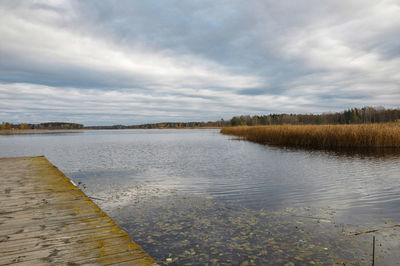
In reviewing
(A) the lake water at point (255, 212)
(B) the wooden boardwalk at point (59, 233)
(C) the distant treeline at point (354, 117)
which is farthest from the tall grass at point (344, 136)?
(C) the distant treeline at point (354, 117)

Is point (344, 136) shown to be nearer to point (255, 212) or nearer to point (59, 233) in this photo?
point (255, 212)

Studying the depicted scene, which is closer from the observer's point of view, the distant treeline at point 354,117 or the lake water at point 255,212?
the lake water at point 255,212

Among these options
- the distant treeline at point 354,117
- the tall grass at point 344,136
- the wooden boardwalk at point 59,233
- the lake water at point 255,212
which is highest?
the distant treeline at point 354,117

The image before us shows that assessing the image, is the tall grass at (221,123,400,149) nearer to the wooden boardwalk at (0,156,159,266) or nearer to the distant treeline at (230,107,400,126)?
the wooden boardwalk at (0,156,159,266)

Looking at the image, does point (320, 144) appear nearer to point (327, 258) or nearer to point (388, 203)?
point (388, 203)

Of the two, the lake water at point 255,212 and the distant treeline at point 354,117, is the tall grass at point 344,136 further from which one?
the distant treeline at point 354,117

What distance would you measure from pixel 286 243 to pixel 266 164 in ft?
35.8

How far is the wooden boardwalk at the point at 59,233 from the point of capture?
3338 millimetres

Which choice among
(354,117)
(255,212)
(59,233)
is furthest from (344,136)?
(354,117)

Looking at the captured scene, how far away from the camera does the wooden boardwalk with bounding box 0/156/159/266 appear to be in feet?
11.0

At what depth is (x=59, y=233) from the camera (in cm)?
416

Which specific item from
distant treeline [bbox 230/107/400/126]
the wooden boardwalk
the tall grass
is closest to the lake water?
the wooden boardwalk

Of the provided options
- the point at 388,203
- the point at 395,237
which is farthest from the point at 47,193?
the point at 388,203

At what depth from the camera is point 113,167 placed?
50.5 feet
